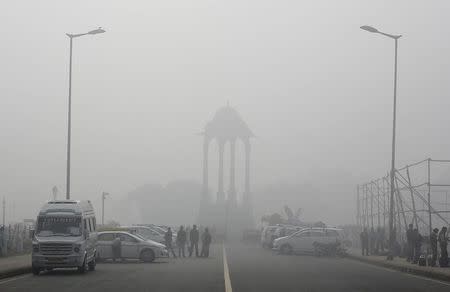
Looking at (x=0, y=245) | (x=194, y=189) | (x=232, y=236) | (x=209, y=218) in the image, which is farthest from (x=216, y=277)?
(x=194, y=189)

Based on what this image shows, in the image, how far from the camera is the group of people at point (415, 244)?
3303 cm

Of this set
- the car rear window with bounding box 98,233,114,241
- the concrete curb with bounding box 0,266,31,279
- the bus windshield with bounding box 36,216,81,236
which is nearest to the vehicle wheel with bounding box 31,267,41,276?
the concrete curb with bounding box 0,266,31,279

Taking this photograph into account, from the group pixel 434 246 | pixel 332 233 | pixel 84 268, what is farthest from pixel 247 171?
pixel 84 268

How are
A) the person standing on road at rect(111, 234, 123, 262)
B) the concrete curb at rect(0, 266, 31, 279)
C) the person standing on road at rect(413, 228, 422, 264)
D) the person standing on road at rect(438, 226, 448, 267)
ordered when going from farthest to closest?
the person standing on road at rect(111, 234, 123, 262) < the person standing on road at rect(413, 228, 422, 264) < the person standing on road at rect(438, 226, 448, 267) < the concrete curb at rect(0, 266, 31, 279)

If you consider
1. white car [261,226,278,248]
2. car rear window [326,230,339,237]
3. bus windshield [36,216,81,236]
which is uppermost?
bus windshield [36,216,81,236]

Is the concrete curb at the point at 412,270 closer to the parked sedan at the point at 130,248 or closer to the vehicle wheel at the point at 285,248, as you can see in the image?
the vehicle wheel at the point at 285,248

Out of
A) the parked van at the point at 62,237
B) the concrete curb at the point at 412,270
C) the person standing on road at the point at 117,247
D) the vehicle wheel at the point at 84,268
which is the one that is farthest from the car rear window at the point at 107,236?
the concrete curb at the point at 412,270

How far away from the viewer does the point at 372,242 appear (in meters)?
47.2

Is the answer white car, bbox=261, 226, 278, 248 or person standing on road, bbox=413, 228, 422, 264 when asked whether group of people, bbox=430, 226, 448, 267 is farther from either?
white car, bbox=261, 226, 278, 248

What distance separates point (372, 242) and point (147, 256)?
1497cm

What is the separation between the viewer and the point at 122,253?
125 ft

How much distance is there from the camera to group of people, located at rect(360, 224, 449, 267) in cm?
3303

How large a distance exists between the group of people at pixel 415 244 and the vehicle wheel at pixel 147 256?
38.9ft

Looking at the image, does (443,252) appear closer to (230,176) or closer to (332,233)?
(332,233)
